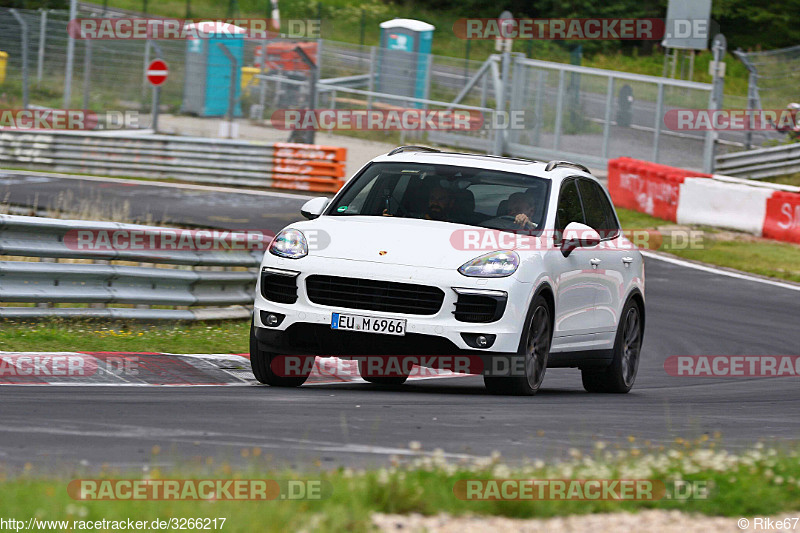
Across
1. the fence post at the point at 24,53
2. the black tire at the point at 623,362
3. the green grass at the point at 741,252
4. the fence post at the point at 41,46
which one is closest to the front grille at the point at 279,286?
the black tire at the point at 623,362

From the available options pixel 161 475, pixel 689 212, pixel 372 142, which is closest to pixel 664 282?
pixel 689 212

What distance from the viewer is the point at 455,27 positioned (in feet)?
183

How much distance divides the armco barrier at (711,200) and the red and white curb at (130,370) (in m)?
13.4

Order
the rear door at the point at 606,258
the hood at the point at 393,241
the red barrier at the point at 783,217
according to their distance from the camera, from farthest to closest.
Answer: the red barrier at the point at 783,217 < the rear door at the point at 606,258 < the hood at the point at 393,241

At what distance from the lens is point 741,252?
806 inches

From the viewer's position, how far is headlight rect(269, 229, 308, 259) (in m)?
8.39

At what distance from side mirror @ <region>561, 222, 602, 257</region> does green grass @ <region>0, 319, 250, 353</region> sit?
123 inches

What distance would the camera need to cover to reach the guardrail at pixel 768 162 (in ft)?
89.0

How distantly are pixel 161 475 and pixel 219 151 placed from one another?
→ 22.0 m

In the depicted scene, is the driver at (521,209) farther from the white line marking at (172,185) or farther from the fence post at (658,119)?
the fence post at (658,119)

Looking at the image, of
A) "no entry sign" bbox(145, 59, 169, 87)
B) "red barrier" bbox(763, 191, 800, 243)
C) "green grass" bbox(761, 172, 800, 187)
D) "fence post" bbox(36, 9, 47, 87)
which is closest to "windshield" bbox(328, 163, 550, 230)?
"red barrier" bbox(763, 191, 800, 243)

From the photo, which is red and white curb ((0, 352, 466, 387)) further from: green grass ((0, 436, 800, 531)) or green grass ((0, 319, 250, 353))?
green grass ((0, 436, 800, 531))

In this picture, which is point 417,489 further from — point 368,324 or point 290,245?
point 290,245

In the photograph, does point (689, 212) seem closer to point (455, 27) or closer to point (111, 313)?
point (111, 313)
